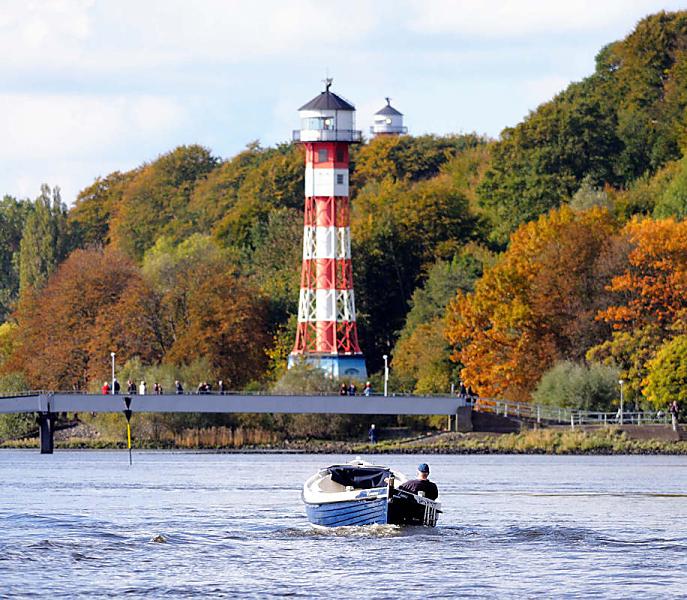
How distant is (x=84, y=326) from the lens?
131875 mm

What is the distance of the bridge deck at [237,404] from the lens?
367 ft

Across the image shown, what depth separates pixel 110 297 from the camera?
13388 centimetres

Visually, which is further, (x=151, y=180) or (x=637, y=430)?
(x=151, y=180)

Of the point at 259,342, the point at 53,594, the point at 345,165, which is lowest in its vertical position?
the point at 53,594

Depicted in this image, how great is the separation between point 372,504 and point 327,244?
6774 cm

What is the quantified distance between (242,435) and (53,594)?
72.9 meters

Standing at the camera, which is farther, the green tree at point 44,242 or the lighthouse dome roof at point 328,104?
the green tree at point 44,242

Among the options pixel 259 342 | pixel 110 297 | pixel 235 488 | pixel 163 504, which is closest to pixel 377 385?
pixel 259 342

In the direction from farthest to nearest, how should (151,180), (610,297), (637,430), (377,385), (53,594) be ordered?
(151,180)
(377,385)
(610,297)
(637,430)
(53,594)

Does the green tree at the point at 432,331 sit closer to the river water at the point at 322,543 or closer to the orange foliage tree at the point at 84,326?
the orange foliage tree at the point at 84,326

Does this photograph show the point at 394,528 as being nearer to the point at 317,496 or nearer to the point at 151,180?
the point at 317,496

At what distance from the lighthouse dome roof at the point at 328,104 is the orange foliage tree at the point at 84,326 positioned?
645 inches

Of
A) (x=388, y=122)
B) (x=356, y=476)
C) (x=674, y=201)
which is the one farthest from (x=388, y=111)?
(x=356, y=476)

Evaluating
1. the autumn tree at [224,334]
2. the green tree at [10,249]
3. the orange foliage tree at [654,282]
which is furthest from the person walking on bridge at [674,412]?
the green tree at [10,249]
